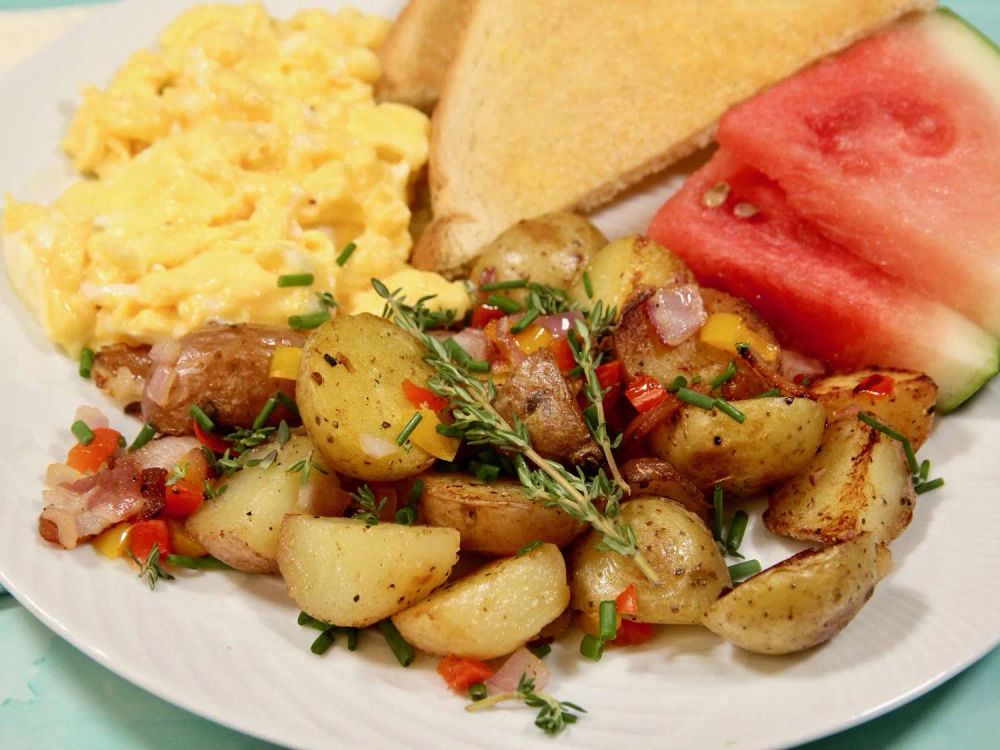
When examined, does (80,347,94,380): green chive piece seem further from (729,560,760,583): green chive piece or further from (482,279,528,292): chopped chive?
(729,560,760,583): green chive piece

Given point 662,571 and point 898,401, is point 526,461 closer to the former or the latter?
point 662,571

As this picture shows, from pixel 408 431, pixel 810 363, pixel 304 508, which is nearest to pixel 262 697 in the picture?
pixel 304 508

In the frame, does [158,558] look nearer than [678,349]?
Yes

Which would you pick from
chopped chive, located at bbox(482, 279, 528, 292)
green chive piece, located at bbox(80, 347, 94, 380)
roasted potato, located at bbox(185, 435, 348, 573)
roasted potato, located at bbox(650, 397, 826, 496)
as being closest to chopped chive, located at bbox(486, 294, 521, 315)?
chopped chive, located at bbox(482, 279, 528, 292)

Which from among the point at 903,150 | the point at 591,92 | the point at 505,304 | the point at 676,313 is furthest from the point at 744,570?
the point at 591,92

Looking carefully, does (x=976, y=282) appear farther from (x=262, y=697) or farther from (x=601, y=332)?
(x=262, y=697)

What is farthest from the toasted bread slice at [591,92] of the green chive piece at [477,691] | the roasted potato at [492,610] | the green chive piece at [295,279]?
the green chive piece at [477,691]

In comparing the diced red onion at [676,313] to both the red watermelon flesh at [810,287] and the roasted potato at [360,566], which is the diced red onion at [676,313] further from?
the roasted potato at [360,566]
